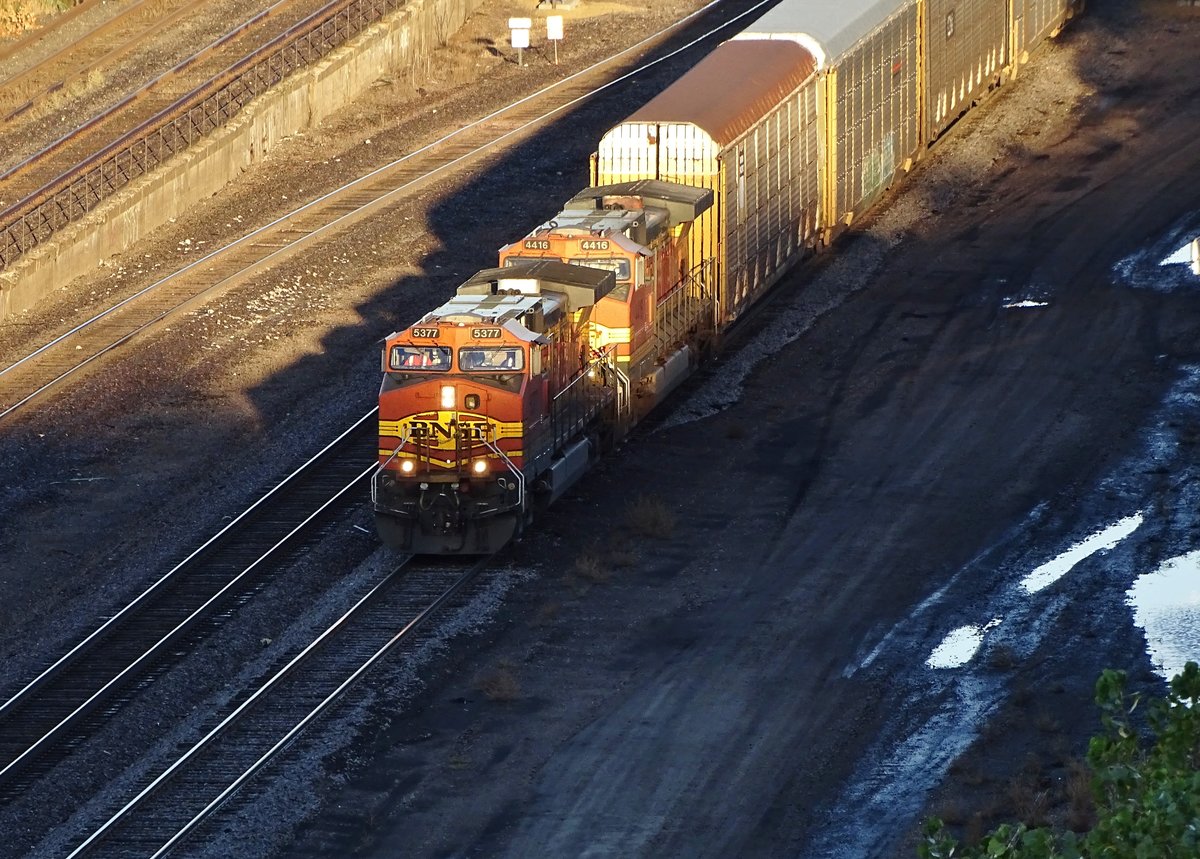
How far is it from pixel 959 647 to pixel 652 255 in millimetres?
7859

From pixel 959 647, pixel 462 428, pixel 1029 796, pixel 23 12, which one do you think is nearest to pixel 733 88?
pixel 462 428

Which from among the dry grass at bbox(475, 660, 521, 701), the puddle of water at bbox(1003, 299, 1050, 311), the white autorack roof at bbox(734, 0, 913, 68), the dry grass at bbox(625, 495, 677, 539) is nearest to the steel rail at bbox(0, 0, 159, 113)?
the white autorack roof at bbox(734, 0, 913, 68)

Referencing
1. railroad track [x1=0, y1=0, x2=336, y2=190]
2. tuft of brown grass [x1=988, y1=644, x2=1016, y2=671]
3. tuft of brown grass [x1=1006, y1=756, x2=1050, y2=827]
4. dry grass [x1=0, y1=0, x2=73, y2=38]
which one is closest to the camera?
tuft of brown grass [x1=1006, y1=756, x2=1050, y2=827]

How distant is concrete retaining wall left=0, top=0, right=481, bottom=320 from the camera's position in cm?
3659

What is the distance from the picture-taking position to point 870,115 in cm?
3647

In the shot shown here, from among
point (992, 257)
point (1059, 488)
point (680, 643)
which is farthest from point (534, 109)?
point (680, 643)

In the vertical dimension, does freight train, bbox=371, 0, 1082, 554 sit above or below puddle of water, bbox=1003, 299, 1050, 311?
above

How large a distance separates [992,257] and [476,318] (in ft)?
49.8

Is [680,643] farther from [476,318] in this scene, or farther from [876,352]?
[876,352]

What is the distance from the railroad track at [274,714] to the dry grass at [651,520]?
7.78 ft

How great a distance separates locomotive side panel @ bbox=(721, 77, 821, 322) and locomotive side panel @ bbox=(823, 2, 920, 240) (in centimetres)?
51

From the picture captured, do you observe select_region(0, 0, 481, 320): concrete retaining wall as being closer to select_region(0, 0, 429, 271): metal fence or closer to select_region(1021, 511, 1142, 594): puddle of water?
select_region(0, 0, 429, 271): metal fence

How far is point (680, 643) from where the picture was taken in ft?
73.8

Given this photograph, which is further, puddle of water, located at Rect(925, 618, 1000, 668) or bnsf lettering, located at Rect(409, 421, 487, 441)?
bnsf lettering, located at Rect(409, 421, 487, 441)
